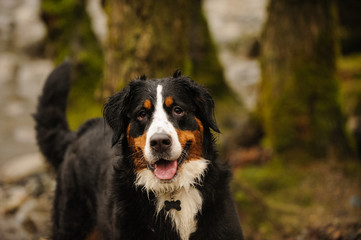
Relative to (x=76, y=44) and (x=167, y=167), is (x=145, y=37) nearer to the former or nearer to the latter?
(x=167, y=167)

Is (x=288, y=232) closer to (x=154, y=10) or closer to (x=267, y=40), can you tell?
(x=267, y=40)

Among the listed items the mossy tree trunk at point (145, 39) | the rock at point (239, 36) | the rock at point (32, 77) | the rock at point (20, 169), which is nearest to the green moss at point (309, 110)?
the mossy tree trunk at point (145, 39)

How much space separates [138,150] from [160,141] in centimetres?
38

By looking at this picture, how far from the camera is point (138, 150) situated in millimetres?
3318

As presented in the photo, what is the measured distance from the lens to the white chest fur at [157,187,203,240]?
3.25 metres

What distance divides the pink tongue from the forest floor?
8.78 feet

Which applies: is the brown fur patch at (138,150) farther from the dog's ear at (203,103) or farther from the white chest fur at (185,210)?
the dog's ear at (203,103)

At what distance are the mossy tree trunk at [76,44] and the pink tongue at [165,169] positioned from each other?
514 centimetres

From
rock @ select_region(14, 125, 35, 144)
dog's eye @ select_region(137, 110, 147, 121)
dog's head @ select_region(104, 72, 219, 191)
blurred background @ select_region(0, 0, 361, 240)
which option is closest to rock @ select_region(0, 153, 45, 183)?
blurred background @ select_region(0, 0, 361, 240)

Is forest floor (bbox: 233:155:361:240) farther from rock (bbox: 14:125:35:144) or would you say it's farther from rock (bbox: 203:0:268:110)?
rock (bbox: 14:125:35:144)

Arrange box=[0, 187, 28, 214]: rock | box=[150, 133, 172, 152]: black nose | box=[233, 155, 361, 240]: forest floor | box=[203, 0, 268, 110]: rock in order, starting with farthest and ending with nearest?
box=[203, 0, 268, 110]: rock → box=[0, 187, 28, 214]: rock → box=[233, 155, 361, 240]: forest floor → box=[150, 133, 172, 152]: black nose

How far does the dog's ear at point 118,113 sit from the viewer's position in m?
3.46

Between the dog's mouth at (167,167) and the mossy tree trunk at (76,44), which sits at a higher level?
the mossy tree trunk at (76,44)

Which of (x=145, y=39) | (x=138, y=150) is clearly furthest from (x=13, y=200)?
(x=138, y=150)
